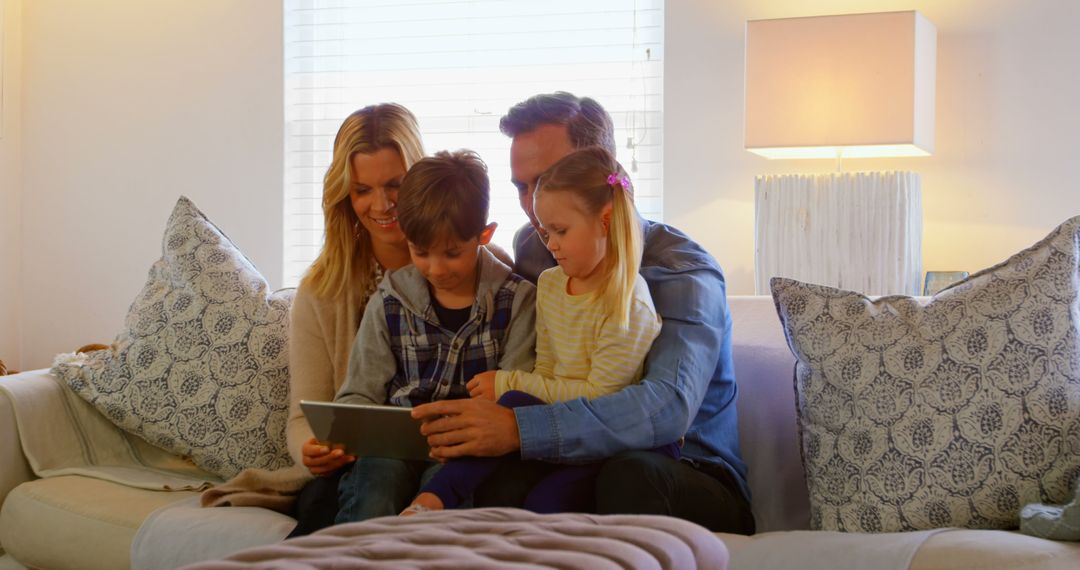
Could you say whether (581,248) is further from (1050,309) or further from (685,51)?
(685,51)

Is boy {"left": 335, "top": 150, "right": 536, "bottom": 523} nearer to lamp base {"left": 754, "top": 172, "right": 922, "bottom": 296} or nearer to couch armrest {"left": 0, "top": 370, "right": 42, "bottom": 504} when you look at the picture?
couch armrest {"left": 0, "top": 370, "right": 42, "bottom": 504}

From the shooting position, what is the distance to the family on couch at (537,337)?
1656 mm

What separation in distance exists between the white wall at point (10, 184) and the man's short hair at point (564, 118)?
2.75m

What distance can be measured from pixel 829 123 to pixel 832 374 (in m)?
Result: 1.24

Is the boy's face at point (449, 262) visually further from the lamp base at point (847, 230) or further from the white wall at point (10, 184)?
the white wall at point (10, 184)

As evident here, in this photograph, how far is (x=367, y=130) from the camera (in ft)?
7.07

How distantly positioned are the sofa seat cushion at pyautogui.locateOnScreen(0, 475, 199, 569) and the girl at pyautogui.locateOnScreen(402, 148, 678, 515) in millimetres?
632

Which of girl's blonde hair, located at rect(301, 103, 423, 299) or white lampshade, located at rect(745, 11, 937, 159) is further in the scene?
white lampshade, located at rect(745, 11, 937, 159)

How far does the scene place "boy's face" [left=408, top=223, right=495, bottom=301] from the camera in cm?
190

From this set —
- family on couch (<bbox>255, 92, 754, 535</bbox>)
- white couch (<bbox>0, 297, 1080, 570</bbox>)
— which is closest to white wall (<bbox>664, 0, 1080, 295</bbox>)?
white couch (<bbox>0, 297, 1080, 570</bbox>)

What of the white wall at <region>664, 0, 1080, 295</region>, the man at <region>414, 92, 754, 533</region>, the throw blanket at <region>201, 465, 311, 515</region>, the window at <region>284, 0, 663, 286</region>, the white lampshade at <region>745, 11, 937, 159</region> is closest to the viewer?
the man at <region>414, 92, 754, 533</region>

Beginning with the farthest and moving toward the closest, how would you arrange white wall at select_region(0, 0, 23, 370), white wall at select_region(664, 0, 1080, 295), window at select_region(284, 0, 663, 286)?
white wall at select_region(0, 0, 23, 370), window at select_region(284, 0, 663, 286), white wall at select_region(664, 0, 1080, 295)

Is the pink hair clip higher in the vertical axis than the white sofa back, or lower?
higher

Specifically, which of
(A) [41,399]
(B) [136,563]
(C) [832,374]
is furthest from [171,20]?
(C) [832,374]
